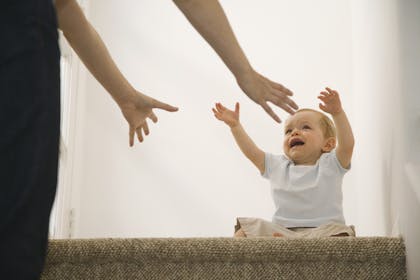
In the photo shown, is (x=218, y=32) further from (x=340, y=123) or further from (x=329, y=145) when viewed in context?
(x=329, y=145)

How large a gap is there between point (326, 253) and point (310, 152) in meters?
1.13

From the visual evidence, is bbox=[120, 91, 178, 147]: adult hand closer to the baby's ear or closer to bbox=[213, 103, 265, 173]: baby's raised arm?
bbox=[213, 103, 265, 173]: baby's raised arm

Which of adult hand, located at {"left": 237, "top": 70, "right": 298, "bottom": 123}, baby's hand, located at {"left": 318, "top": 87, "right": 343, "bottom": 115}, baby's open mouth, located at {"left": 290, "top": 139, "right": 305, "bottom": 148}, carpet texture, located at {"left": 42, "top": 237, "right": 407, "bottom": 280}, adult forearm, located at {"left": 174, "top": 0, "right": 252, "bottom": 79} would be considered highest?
baby's hand, located at {"left": 318, "top": 87, "right": 343, "bottom": 115}

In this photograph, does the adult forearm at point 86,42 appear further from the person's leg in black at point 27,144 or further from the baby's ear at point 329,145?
the baby's ear at point 329,145

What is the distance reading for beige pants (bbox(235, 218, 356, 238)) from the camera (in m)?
1.99

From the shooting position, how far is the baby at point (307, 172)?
2055 millimetres

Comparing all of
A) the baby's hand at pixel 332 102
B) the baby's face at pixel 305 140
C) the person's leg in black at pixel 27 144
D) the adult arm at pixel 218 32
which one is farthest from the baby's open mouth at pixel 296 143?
the person's leg in black at pixel 27 144

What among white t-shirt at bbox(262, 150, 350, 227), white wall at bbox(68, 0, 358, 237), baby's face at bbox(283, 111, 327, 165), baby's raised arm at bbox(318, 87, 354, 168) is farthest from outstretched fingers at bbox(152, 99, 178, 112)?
white wall at bbox(68, 0, 358, 237)

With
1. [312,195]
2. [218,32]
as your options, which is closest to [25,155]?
[218,32]

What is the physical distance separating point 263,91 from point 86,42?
1.21ft

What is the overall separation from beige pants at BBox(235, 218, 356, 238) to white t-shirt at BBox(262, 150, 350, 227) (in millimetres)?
56

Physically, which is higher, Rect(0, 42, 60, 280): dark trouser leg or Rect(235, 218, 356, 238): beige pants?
Rect(0, 42, 60, 280): dark trouser leg

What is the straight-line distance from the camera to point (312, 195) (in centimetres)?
217

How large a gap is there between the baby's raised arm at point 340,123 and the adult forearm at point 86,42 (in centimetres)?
84
